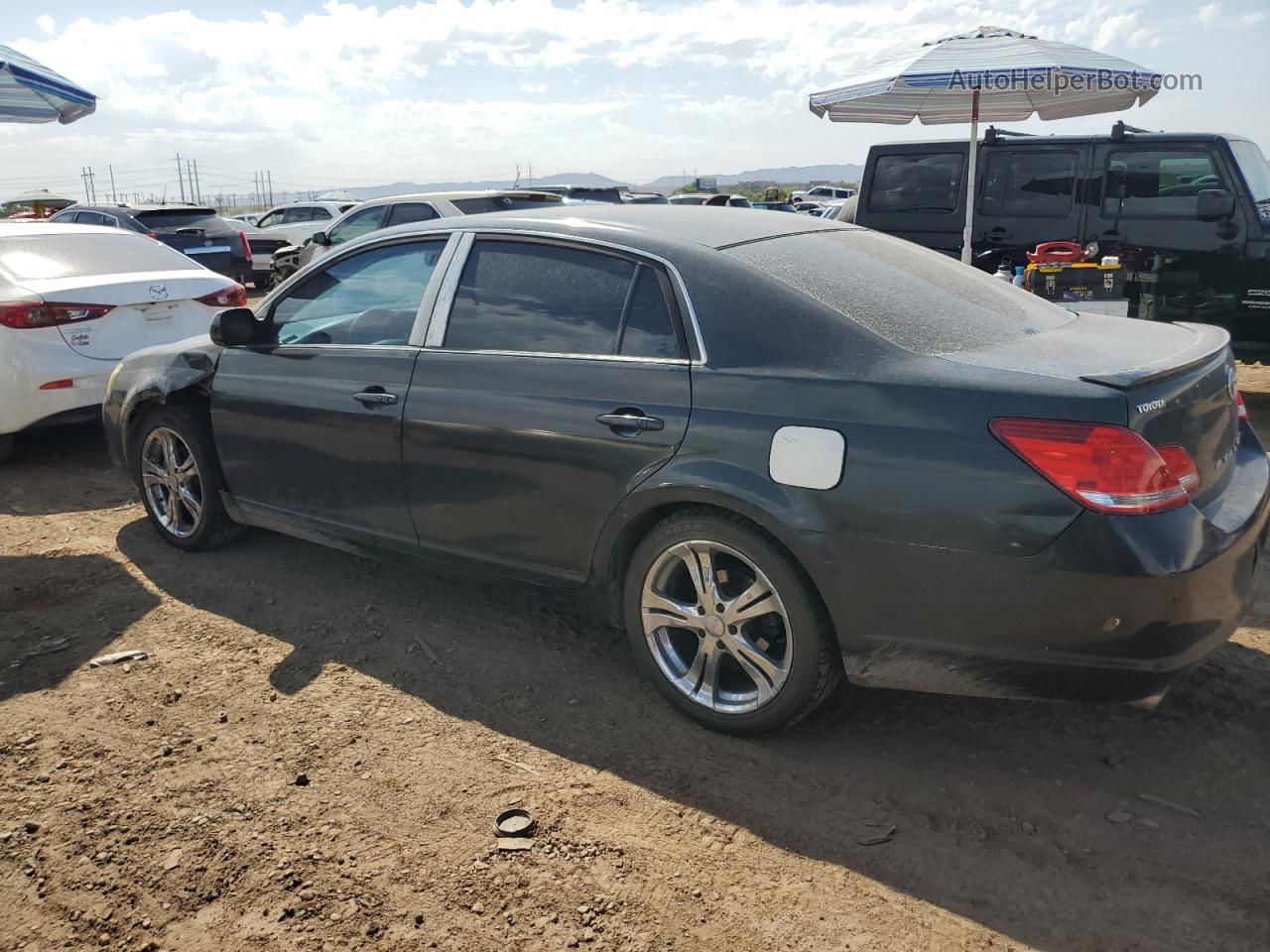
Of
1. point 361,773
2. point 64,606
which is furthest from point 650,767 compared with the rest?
point 64,606

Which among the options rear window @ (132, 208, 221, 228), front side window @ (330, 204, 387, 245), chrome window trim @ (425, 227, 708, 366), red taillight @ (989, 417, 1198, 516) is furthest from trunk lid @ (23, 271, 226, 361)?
rear window @ (132, 208, 221, 228)

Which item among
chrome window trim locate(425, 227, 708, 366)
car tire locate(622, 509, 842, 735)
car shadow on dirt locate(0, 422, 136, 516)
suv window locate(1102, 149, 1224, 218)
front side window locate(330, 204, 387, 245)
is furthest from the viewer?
front side window locate(330, 204, 387, 245)

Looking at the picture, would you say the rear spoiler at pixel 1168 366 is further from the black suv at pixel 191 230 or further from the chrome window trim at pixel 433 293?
the black suv at pixel 191 230

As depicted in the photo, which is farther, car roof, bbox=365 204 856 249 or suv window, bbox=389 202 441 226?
suv window, bbox=389 202 441 226

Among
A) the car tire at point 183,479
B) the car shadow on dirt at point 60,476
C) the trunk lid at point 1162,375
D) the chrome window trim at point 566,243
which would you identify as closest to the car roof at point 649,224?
the chrome window trim at point 566,243

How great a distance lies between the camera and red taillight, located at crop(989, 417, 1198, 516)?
2533mm

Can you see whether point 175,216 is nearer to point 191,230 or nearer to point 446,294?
point 191,230

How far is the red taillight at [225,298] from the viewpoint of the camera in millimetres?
6945

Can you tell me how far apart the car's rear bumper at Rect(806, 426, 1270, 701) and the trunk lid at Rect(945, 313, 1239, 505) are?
0.18 metres

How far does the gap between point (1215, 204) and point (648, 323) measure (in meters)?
6.34

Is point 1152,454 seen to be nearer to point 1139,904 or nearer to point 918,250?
point 1139,904

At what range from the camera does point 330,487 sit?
164 inches

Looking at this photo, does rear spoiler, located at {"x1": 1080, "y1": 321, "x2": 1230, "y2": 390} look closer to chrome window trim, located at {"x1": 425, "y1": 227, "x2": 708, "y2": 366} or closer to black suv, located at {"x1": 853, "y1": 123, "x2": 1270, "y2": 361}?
chrome window trim, located at {"x1": 425, "y1": 227, "x2": 708, "y2": 366}

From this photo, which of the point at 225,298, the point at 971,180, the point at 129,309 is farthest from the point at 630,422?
the point at 971,180
